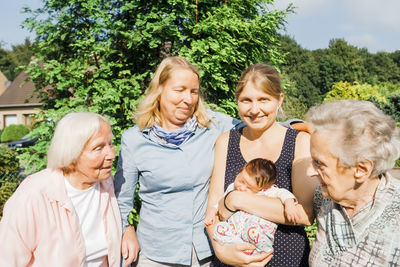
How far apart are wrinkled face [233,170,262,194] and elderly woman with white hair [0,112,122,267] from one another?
3.01 ft

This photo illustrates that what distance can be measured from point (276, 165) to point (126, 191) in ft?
4.06

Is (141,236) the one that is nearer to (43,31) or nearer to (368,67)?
(43,31)

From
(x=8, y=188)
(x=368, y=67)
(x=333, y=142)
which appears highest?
(x=368, y=67)

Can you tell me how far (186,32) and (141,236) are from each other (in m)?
3.20

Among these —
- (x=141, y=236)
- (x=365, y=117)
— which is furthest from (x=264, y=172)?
(x=141, y=236)

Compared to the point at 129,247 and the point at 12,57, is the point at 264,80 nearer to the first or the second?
the point at 129,247

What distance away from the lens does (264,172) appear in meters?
2.07

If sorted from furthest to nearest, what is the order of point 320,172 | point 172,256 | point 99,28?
point 99,28 < point 172,256 < point 320,172

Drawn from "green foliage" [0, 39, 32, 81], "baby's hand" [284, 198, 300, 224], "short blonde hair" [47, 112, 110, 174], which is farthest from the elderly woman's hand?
"green foliage" [0, 39, 32, 81]

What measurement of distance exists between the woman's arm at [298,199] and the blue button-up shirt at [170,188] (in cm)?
39

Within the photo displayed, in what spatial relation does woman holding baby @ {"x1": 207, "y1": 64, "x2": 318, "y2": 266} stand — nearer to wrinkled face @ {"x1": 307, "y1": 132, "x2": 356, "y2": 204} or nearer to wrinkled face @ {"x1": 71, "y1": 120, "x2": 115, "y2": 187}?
Result: wrinkled face @ {"x1": 307, "y1": 132, "x2": 356, "y2": 204}

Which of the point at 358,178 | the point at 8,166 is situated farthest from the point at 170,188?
the point at 8,166

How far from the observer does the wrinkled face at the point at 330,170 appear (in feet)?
5.23

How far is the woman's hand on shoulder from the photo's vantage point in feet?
8.14
